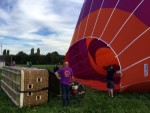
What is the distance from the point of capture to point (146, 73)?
9234mm

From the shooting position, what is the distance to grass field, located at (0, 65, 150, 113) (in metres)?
7.67

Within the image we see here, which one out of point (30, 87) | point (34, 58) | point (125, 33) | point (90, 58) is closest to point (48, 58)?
point (34, 58)

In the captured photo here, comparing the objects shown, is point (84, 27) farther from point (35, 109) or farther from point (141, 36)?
point (35, 109)

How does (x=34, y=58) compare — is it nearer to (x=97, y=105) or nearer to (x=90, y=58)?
(x=90, y=58)

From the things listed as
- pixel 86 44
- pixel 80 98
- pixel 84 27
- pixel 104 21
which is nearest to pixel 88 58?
pixel 86 44

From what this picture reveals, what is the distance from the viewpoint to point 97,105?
848 cm

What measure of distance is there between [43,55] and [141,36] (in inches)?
2695

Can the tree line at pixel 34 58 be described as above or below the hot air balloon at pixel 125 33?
above

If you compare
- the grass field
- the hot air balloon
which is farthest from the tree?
the grass field

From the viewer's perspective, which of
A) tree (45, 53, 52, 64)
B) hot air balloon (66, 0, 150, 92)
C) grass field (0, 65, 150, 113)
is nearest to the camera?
grass field (0, 65, 150, 113)

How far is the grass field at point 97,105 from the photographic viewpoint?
302 inches

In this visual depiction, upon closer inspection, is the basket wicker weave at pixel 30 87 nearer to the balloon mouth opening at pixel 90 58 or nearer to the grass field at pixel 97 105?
the grass field at pixel 97 105

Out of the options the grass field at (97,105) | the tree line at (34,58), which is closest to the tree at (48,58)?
the tree line at (34,58)

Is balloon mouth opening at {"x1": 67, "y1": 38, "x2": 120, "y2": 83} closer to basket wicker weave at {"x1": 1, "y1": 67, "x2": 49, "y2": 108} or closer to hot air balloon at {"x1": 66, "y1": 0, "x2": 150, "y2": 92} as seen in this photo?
hot air balloon at {"x1": 66, "y1": 0, "x2": 150, "y2": 92}
